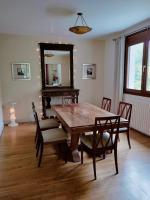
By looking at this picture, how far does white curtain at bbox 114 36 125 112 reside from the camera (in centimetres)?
423

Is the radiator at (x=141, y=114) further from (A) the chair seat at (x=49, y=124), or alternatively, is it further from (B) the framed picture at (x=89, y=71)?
(A) the chair seat at (x=49, y=124)

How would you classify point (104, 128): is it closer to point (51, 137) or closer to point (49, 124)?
point (51, 137)

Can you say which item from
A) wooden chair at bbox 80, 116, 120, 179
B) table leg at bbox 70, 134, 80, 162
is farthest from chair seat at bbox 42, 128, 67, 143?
wooden chair at bbox 80, 116, 120, 179

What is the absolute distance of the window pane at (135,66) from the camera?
3.85 meters

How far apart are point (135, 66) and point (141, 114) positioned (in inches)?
46.8

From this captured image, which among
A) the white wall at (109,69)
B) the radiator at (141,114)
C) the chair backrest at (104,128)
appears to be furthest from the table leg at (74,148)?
the white wall at (109,69)

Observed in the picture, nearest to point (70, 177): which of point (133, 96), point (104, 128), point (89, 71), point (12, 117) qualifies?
point (104, 128)

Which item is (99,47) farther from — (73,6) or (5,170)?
(5,170)

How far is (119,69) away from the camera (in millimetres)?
4324

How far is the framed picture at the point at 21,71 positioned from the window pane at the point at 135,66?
2.71 m

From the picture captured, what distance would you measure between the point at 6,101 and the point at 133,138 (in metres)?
3.38

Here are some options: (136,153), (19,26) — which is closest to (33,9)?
(19,26)

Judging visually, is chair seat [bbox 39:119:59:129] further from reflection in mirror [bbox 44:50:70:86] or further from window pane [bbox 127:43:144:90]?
window pane [bbox 127:43:144:90]

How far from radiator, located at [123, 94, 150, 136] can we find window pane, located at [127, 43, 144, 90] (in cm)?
32
